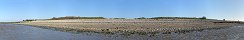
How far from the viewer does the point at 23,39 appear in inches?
1609

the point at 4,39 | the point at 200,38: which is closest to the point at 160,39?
the point at 200,38

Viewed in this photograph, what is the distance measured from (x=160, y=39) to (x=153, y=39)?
668 mm

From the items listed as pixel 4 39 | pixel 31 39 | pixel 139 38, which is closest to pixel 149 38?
pixel 139 38

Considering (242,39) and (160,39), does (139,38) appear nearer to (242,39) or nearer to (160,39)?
(160,39)

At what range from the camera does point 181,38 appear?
39.0 metres

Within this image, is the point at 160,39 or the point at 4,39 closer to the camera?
the point at 160,39

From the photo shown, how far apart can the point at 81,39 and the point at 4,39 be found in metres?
8.13

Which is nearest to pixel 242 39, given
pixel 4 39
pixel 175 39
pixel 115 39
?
pixel 175 39

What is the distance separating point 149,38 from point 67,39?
26.6 feet

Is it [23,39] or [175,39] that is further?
[23,39]

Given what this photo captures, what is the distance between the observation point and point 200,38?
38781mm

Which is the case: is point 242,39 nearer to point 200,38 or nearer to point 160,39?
point 200,38

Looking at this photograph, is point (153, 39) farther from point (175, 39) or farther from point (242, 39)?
point (242, 39)

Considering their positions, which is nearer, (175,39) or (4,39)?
(175,39)
